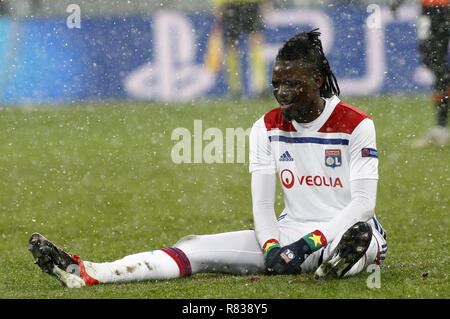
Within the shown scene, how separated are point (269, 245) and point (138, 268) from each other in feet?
2.01

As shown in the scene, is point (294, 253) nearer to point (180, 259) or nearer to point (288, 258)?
point (288, 258)

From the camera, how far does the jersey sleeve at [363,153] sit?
4.13 metres

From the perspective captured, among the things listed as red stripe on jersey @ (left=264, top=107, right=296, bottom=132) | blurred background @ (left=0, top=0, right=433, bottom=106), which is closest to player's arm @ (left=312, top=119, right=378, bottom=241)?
red stripe on jersey @ (left=264, top=107, right=296, bottom=132)

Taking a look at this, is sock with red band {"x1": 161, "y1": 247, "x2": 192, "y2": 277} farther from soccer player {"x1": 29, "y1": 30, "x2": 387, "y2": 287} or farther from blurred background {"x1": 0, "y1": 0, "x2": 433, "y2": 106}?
blurred background {"x1": 0, "y1": 0, "x2": 433, "y2": 106}

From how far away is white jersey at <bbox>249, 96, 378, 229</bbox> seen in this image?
4.22m

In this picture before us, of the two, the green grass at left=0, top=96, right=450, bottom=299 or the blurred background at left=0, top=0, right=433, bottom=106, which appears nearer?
the green grass at left=0, top=96, right=450, bottom=299

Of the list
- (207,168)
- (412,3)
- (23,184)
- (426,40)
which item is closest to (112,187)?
(23,184)

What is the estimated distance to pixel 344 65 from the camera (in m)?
13.6

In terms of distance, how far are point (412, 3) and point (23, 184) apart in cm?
784

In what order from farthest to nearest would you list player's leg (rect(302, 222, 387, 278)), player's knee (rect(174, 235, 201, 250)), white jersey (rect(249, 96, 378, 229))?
1. player's knee (rect(174, 235, 201, 250))
2. white jersey (rect(249, 96, 378, 229))
3. player's leg (rect(302, 222, 387, 278))

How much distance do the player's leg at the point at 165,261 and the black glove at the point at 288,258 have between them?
0.20m

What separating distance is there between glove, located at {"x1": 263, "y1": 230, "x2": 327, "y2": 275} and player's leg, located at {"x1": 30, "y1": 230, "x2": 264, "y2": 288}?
224 mm

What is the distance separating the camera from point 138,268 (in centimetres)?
421

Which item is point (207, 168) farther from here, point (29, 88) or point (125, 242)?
point (29, 88)
